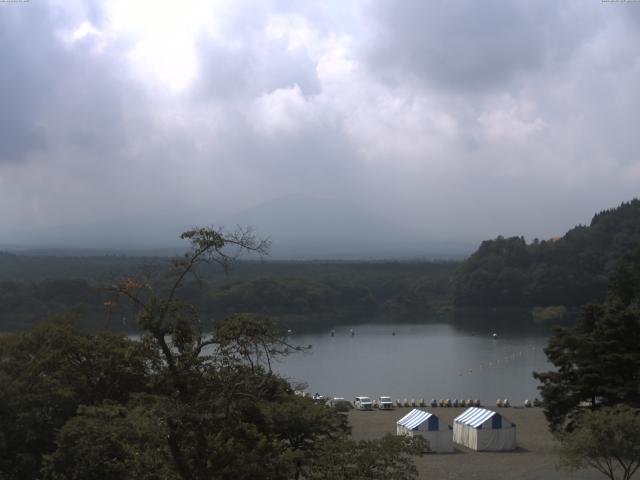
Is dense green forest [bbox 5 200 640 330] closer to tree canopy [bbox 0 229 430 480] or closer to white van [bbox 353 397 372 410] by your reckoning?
white van [bbox 353 397 372 410]

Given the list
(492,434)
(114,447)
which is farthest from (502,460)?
(114,447)

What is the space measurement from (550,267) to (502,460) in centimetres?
4335

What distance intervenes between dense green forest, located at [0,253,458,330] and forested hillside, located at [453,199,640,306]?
285 centimetres

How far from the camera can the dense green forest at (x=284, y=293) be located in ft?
127

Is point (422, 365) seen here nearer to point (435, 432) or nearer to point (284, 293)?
point (435, 432)

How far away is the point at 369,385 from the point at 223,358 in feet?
66.1

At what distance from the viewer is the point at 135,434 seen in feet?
16.7

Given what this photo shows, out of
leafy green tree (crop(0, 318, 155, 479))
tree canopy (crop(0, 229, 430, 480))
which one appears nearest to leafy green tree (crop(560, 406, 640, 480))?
tree canopy (crop(0, 229, 430, 480))

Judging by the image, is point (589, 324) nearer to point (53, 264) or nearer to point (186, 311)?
point (186, 311)

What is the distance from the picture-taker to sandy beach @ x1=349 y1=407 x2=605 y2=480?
450 inches

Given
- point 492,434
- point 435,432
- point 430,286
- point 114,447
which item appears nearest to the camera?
point 114,447

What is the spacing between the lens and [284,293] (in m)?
48.4

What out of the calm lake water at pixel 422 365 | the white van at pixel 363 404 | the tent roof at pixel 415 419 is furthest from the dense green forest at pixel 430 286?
the tent roof at pixel 415 419

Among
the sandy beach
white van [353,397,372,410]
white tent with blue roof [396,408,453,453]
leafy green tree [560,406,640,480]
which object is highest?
A: leafy green tree [560,406,640,480]
